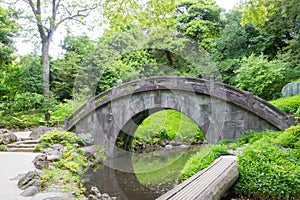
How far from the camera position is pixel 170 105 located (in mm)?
10055

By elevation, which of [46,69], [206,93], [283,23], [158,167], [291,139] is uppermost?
[283,23]

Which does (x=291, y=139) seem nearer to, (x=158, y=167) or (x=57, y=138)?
(x=158, y=167)

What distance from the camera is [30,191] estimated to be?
4.70 meters

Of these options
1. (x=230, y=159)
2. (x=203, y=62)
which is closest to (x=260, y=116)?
(x=230, y=159)

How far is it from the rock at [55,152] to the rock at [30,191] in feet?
9.93

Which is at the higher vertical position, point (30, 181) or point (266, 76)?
point (266, 76)

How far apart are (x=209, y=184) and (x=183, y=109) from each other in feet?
21.3

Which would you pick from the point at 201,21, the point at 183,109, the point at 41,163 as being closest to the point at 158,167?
the point at 183,109

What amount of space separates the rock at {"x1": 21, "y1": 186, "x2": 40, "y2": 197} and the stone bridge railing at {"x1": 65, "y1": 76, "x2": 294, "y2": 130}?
19.8ft

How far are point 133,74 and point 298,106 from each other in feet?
33.3

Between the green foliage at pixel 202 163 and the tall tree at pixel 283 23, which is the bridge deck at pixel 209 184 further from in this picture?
the tall tree at pixel 283 23

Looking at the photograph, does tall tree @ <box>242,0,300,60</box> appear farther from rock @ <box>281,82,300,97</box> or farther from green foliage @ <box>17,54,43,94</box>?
green foliage @ <box>17,54,43,94</box>

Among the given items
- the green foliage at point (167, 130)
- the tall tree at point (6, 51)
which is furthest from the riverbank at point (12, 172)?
the tall tree at point (6, 51)

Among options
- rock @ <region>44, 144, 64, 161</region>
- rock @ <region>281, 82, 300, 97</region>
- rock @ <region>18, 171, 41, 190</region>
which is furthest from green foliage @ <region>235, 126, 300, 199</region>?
rock @ <region>281, 82, 300, 97</region>
